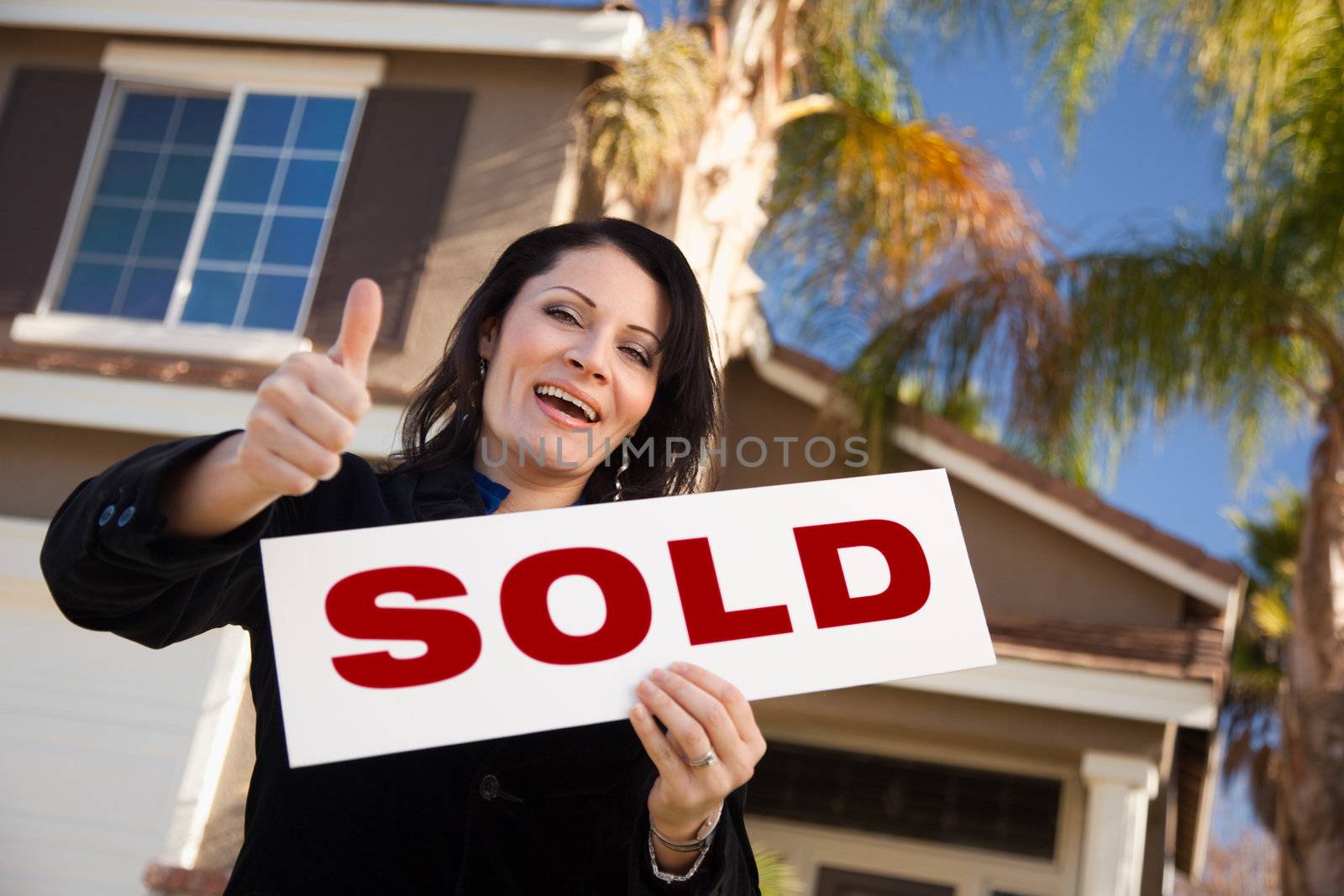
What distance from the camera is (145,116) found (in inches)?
313

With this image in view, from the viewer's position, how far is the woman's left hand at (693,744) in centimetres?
132

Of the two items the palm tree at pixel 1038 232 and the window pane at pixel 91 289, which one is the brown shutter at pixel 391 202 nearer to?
the palm tree at pixel 1038 232

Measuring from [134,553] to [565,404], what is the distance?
2.04 feet

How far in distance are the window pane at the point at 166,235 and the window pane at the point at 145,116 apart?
1.85 feet

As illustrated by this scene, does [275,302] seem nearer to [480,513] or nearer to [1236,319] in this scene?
[1236,319]

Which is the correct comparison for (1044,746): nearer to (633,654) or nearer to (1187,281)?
(1187,281)

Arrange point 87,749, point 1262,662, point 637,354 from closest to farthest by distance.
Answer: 1. point 637,354
2. point 87,749
3. point 1262,662

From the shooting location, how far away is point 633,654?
148 cm

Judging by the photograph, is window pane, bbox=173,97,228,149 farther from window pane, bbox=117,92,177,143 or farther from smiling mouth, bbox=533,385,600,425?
smiling mouth, bbox=533,385,600,425

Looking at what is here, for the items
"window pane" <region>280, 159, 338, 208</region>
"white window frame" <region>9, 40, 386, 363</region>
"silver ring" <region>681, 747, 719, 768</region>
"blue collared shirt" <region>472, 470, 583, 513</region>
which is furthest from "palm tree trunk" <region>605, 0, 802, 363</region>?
"silver ring" <region>681, 747, 719, 768</region>

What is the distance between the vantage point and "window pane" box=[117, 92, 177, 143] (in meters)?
7.89

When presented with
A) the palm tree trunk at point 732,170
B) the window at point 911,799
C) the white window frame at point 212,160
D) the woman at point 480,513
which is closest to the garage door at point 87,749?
the white window frame at point 212,160

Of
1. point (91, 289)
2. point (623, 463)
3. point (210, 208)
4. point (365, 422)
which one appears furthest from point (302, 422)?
point (91, 289)

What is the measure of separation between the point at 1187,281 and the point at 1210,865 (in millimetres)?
21024
